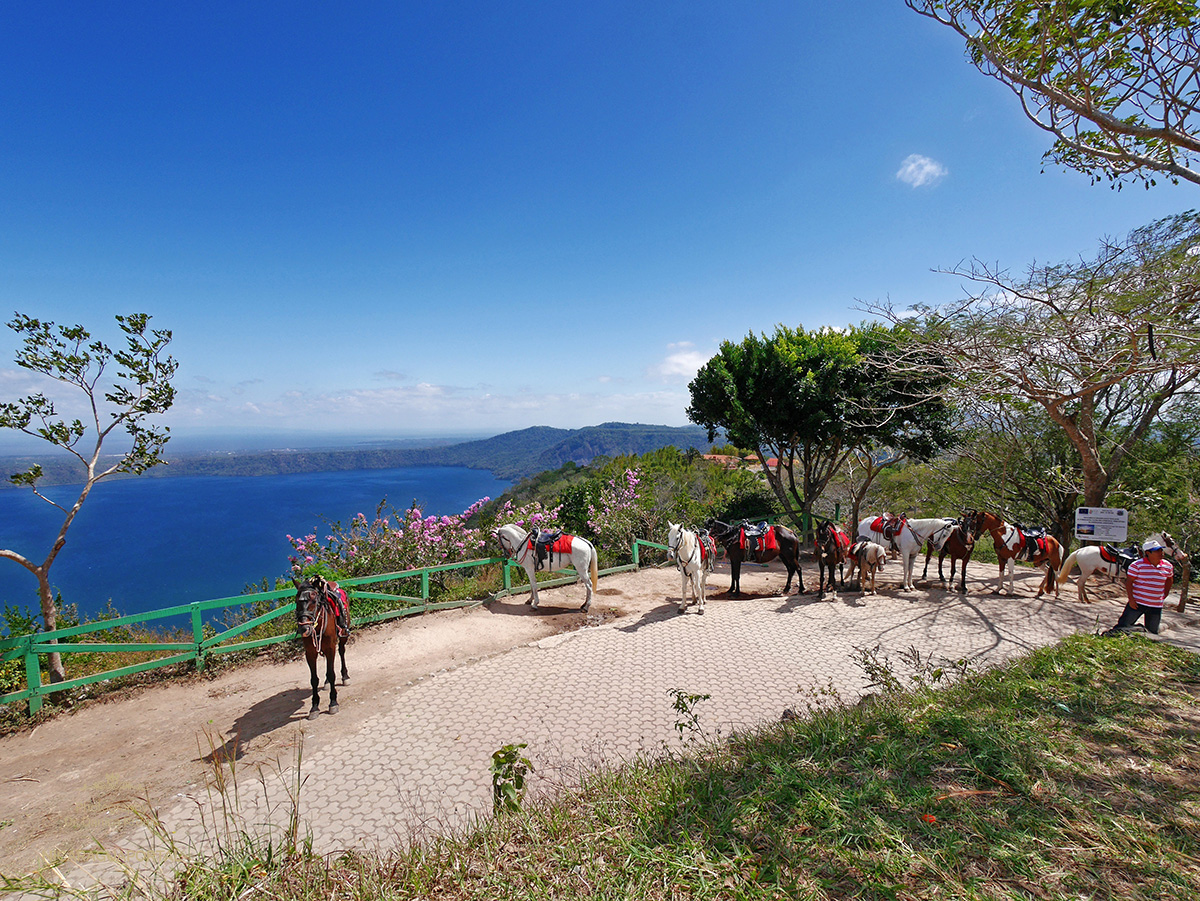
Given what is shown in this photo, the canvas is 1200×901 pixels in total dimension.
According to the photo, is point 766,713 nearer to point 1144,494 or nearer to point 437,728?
point 437,728

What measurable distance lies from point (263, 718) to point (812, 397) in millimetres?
12617

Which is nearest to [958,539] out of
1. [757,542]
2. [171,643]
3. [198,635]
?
[757,542]

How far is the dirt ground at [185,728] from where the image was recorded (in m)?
3.81

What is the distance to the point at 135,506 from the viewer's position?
41719 millimetres

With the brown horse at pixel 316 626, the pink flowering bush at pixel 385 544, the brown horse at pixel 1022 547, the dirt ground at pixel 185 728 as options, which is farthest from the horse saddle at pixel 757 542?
the brown horse at pixel 316 626

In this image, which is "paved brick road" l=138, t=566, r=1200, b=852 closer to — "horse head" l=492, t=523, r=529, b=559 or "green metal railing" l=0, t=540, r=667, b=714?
"horse head" l=492, t=523, r=529, b=559

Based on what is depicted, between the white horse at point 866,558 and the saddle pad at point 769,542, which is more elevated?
the saddle pad at point 769,542

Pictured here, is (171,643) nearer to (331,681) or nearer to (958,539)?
(331,681)

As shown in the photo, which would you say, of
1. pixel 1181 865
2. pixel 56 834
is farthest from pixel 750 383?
pixel 56 834

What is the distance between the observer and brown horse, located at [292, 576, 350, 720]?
5172 millimetres

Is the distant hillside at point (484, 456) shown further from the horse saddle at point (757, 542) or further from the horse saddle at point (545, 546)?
the horse saddle at point (545, 546)

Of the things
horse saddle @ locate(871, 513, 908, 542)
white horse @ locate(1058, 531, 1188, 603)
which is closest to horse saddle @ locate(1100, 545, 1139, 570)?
white horse @ locate(1058, 531, 1188, 603)

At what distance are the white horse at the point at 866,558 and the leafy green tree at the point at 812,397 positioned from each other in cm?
391

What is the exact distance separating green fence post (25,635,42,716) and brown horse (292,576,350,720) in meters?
2.81
